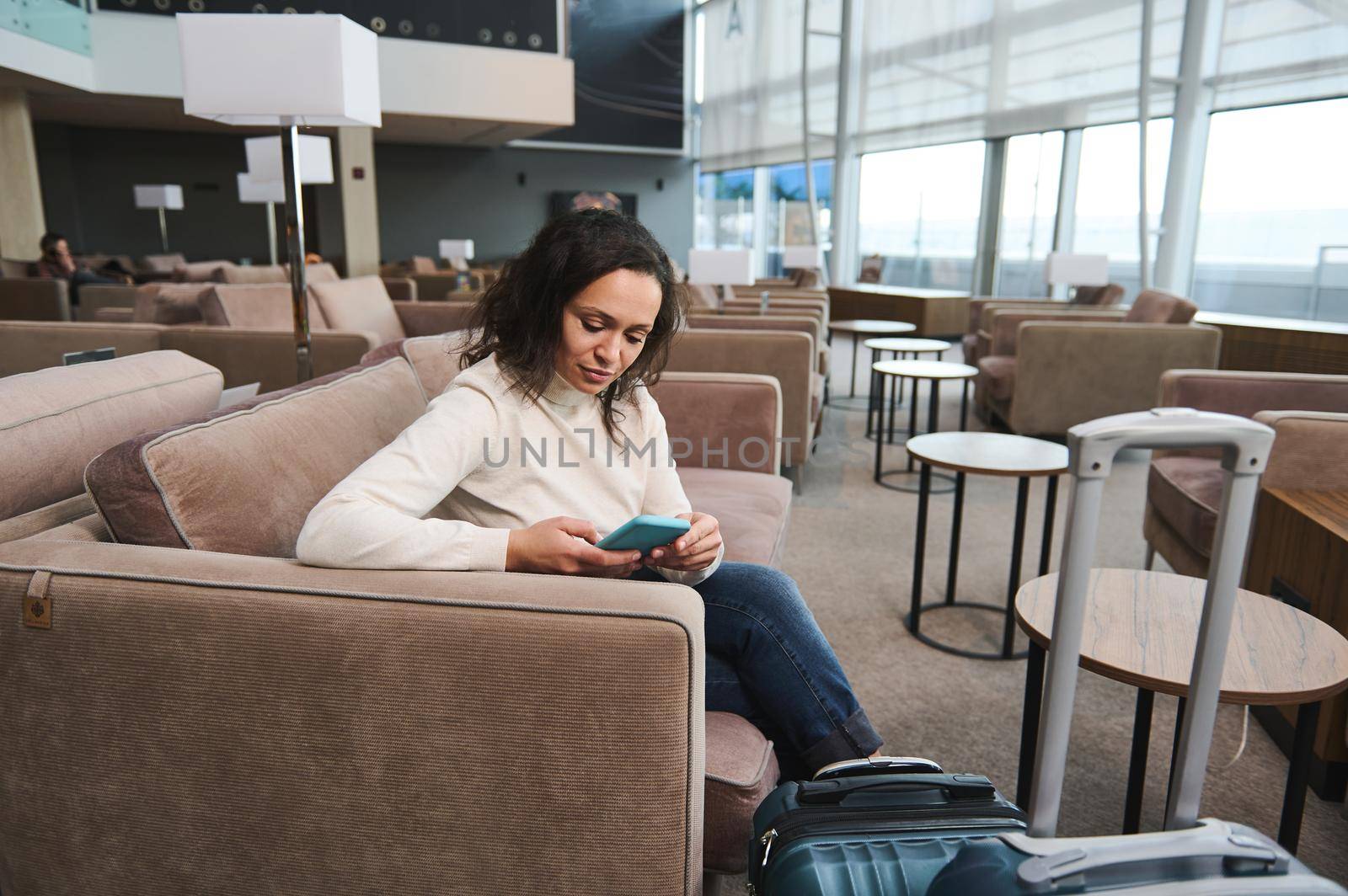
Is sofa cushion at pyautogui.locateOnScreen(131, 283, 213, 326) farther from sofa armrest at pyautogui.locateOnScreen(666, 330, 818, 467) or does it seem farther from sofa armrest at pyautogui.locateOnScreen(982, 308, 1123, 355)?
sofa armrest at pyautogui.locateOnScreen(982, 308, 1123, 355)

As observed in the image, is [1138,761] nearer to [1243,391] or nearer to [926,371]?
[1243,391]

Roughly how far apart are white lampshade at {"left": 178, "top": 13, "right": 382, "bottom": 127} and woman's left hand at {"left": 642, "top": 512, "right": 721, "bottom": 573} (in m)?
1.92

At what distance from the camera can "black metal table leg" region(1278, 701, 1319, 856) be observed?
1385mm

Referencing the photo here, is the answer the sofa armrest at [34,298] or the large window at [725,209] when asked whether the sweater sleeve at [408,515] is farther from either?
the large window at [725,209]

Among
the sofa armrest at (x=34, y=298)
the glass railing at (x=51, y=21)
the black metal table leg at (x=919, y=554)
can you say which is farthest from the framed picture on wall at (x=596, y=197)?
the black metal table leg at (x=919, y=554)

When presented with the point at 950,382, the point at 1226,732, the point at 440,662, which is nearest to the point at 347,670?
the point at 440,662

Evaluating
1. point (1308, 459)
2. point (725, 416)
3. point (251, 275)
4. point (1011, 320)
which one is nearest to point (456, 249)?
point (251, 275)

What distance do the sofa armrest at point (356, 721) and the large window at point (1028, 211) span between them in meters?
7.69

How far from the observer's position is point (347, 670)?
37.5 inches

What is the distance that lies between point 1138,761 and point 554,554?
105 cm

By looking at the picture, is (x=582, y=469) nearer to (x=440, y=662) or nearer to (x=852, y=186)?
(x=440, y=662)

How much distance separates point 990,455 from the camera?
240 cm

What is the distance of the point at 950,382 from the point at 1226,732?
200 inches

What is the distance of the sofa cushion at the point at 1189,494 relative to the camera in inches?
89.2
